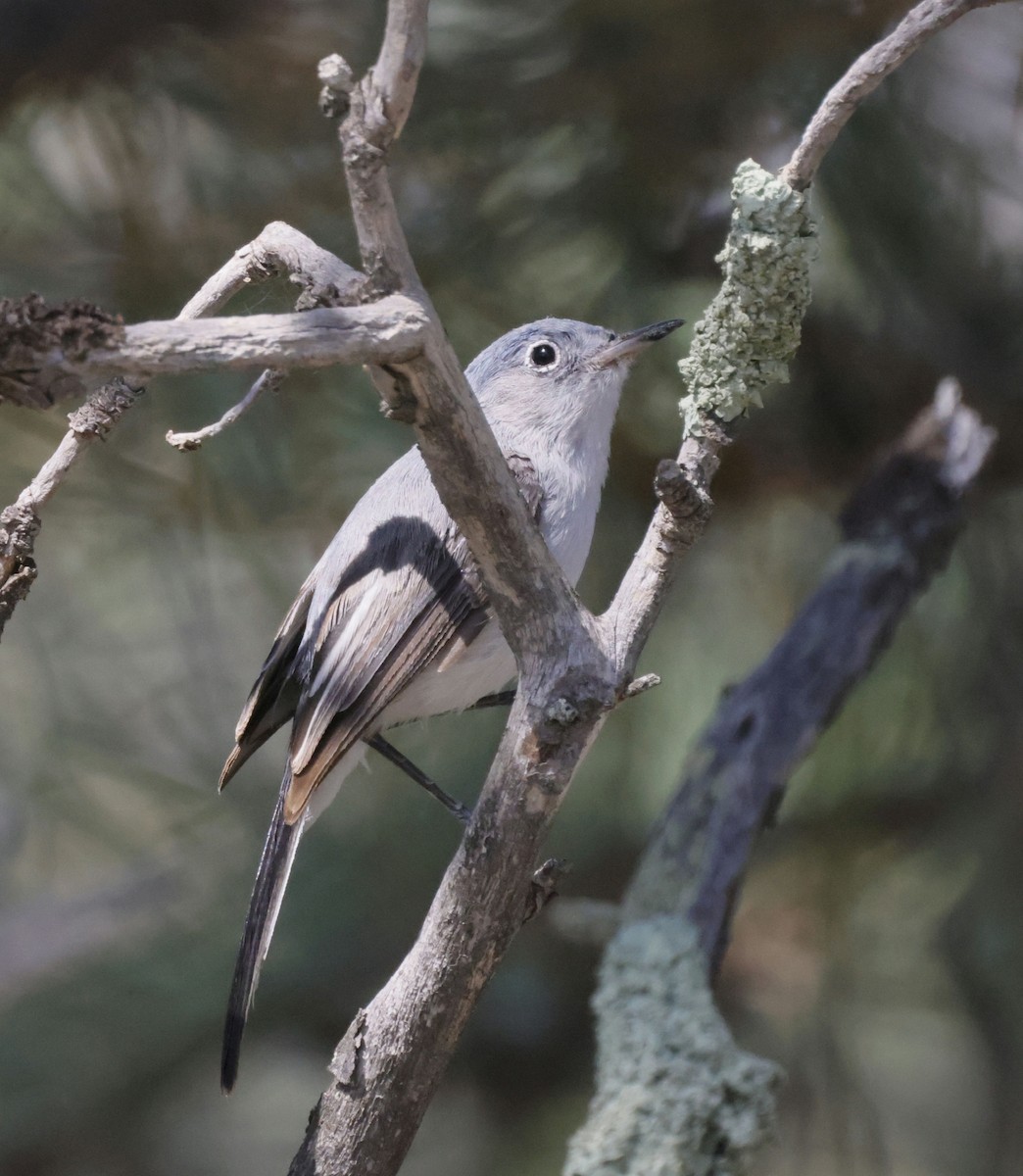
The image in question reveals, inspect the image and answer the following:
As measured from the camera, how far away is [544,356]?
5.36 feet

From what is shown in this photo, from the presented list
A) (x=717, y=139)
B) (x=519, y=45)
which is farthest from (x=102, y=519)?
(x=717, y=139)

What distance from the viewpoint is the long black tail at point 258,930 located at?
3.82 feet

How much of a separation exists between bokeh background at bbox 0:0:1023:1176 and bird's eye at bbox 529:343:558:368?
272mm

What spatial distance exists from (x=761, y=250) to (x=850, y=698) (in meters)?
1.20

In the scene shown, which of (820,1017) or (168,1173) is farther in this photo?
(820,1017)

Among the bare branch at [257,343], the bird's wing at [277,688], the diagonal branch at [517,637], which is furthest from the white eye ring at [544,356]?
the bare branch at [257,343]

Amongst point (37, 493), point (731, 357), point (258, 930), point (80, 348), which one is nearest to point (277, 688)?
point (258, 930)

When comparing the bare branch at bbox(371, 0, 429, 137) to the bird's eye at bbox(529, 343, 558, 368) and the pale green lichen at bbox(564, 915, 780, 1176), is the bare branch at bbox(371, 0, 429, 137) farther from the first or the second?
the pale green lichen at bbox(564, 915, 780, 1176)

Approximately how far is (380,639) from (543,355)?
497 mm

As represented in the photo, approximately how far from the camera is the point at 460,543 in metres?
1.38

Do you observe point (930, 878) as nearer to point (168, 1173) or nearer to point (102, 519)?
point (168, 1173)

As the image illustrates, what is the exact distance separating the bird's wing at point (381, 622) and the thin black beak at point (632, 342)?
25cm

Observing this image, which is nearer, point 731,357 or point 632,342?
point 731,357

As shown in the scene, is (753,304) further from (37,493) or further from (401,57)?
(37,493)
